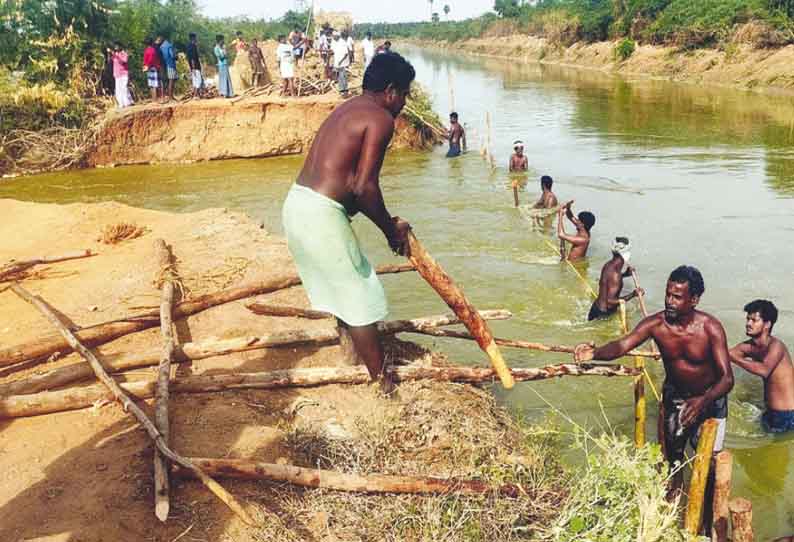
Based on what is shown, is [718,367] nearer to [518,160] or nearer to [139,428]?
[139,428]

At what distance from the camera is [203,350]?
450 cm

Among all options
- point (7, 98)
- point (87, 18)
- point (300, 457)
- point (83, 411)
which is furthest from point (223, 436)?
point (87, 18)

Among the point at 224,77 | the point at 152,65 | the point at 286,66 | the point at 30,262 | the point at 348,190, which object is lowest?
the point at 30,262

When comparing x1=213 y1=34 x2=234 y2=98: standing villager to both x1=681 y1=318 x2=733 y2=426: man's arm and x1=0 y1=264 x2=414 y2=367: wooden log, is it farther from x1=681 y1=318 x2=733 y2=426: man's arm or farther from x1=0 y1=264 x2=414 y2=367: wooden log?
x1=681 y1=318 x2=733 y2=426: man's arm

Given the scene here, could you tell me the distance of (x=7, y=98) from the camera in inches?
628

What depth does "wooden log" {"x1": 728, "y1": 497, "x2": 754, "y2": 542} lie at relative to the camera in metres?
3.15

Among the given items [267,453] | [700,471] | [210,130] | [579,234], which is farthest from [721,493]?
[210,130]

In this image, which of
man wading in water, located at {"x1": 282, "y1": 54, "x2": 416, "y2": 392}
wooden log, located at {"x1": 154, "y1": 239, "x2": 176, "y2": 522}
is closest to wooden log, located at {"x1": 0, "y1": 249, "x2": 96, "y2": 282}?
wooden log, located at {"x1": 154, "y1": 239, "x2": 176, "y2": 522}

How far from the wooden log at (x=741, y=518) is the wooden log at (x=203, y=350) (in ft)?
6.89

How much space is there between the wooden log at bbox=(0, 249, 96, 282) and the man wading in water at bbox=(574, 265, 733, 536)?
215 inches

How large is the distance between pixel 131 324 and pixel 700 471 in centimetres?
397

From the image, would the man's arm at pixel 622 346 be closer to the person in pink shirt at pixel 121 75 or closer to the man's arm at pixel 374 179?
the man's arm at pixel 374 179

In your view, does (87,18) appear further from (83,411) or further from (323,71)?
(83,411)

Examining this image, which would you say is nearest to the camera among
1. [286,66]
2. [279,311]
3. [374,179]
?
[374,179]
